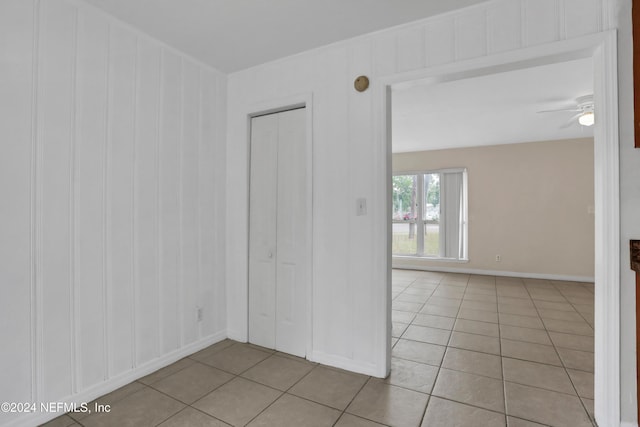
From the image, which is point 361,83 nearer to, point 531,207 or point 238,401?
point 238,401

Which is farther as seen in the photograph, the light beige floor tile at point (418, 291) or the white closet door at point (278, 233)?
the light beige floor tile at point (418, 291)

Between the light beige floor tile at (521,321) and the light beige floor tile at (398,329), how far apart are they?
1.13 metres

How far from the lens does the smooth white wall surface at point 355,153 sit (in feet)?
6.77

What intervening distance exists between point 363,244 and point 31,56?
2.38 m

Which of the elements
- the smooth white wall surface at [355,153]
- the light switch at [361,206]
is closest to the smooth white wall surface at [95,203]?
the smooth white wall surface at [355,153]

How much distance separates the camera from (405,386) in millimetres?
2168

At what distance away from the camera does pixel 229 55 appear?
8.77 ft

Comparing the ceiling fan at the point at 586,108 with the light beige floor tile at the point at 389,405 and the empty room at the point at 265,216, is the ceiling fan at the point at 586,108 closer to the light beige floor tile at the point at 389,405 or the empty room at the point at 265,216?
the empty room at the point at 265,216

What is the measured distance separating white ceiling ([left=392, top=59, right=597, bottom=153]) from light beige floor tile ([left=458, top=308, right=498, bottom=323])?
103 inches

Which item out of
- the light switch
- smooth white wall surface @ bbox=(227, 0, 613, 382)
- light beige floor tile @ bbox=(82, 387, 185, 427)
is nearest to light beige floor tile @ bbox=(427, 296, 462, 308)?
smooth white wall surface @ bbox=(227, 0, 613, 382)

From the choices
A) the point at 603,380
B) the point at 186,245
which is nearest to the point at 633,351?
the point at 603,380

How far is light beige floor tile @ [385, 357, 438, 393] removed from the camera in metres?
2.18

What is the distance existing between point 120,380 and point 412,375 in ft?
6.97

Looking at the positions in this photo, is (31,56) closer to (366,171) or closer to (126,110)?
(126,110)
